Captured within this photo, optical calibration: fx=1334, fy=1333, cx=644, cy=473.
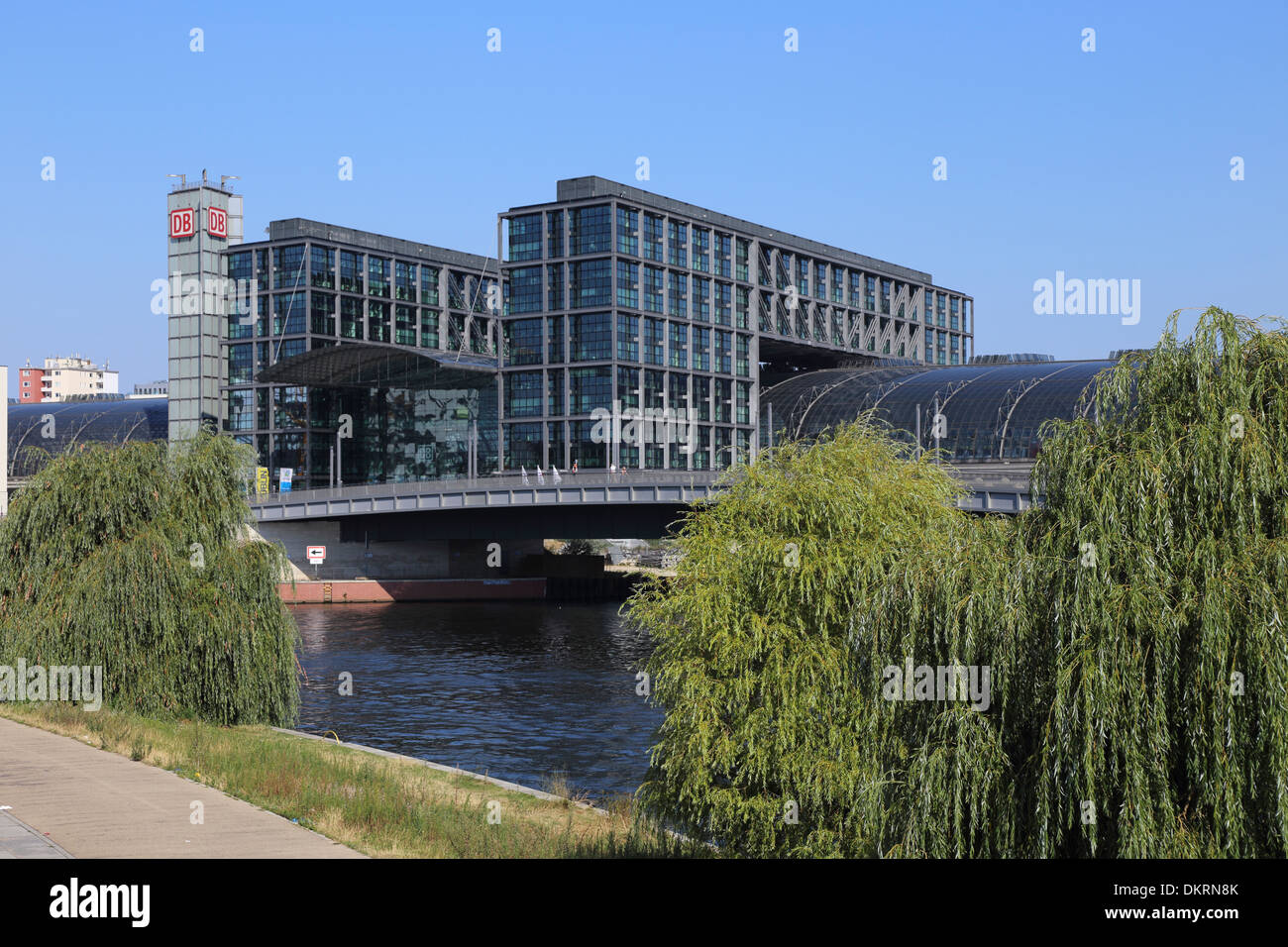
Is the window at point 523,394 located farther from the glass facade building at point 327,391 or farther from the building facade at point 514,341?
the glass facade building at point 327,391

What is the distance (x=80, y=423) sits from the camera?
162 m

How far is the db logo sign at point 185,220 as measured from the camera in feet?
423

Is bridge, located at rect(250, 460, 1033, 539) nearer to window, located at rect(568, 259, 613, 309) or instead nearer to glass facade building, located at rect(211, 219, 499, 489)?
glass facade building, located at rect(211, 219, 499, 489)

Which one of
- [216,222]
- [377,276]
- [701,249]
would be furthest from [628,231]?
[216,222]

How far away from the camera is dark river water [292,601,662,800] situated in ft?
115

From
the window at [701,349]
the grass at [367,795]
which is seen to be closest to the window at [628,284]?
the window at [701,349]

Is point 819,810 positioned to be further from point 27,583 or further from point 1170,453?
point 27,583

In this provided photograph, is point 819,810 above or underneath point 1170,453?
underneath

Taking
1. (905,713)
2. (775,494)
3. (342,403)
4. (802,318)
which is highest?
(802,318)

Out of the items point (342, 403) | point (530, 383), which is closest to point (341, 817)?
point (530, 383)

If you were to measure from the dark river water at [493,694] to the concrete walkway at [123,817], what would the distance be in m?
8.49

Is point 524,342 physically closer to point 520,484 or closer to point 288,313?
point 288,313

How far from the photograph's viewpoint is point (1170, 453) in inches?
563

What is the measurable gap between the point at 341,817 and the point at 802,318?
135062 mm
